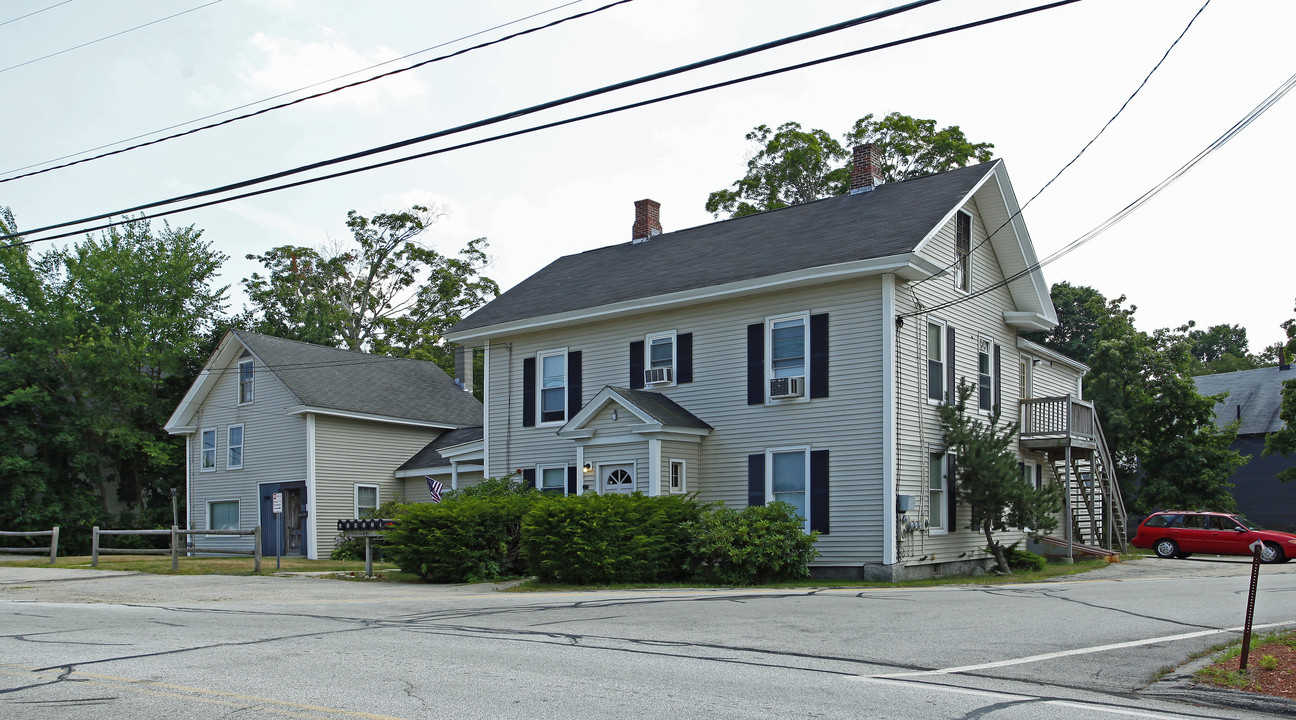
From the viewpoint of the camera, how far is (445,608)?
13578 mm

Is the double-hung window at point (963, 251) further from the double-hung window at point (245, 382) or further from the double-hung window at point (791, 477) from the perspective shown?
the double-hung window at point (245, 382)

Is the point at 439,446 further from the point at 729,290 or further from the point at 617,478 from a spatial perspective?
the point at 729,290

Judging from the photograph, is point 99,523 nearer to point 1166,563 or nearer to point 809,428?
point 809,428

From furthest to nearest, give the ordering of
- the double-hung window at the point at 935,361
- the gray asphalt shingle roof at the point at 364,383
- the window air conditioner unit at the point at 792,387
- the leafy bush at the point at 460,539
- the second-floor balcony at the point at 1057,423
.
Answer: the gray asphalt shingle roof at the point at 364,383, the second-floor balcony at the point at 1057,423, the double-hung window at the point at 935,361, the window air conditioner unit at the point at 792,387, the leafy bush at the point at 460,539

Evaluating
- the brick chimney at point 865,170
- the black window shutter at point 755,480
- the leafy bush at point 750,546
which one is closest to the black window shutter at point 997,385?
the brick chimney at point 865,170

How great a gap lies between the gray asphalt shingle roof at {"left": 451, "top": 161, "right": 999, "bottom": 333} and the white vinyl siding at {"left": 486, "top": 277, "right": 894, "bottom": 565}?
62 cm

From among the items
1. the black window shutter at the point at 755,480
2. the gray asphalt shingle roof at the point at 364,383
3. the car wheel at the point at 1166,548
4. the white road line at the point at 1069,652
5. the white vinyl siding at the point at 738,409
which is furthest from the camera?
the gray asphalt shingle roof at the point at 364,383

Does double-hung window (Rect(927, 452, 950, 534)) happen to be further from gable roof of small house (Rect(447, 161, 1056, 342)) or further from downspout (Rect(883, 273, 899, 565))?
gable roof of small house (Rect(447, 161, 1056, 342))

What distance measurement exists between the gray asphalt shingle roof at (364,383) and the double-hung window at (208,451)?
12.7 feet

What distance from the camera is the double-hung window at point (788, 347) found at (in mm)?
20656

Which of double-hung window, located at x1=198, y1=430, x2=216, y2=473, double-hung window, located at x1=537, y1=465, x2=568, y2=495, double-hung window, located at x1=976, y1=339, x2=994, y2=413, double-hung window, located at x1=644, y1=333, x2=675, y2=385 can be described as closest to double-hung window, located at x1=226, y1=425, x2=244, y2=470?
double-hung window, located at x1=198, y1=430, x2=216, y2=473

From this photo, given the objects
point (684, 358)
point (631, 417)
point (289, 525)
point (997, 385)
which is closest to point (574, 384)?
point (684, 358)

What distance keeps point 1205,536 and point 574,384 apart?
1705 centimetres

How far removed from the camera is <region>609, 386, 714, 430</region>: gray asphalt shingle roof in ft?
68.6
